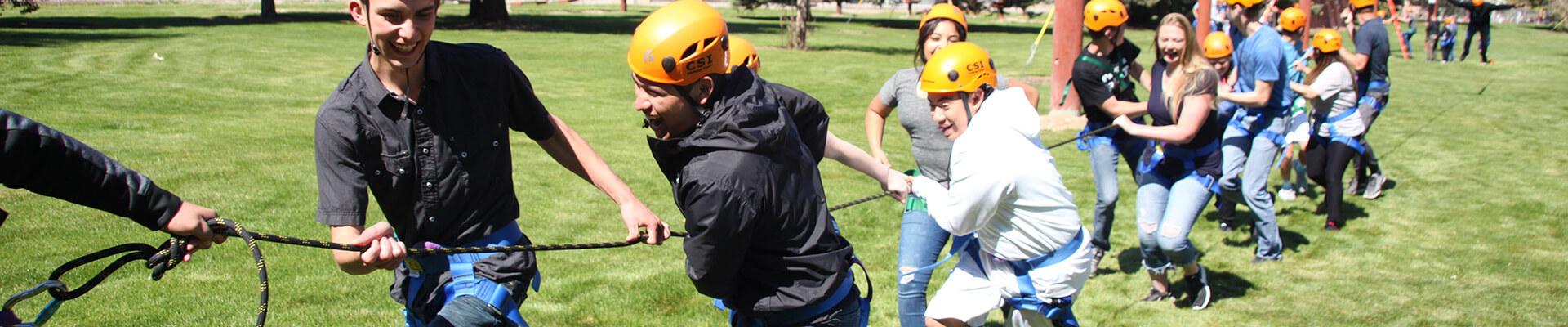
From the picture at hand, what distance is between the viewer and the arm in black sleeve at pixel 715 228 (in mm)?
3320

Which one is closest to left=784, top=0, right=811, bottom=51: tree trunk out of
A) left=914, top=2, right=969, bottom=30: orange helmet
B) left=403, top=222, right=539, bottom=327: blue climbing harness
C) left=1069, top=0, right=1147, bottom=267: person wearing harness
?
left=1069, top=0, right=1147, bottom=267: person wearing harness

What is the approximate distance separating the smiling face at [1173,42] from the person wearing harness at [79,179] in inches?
210

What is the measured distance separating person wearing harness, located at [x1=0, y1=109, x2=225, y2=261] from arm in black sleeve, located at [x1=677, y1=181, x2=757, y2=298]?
4.80ft

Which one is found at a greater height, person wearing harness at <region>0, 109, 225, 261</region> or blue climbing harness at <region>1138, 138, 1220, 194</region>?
person wearing harness at <region>0, 109, 225, 261</region>

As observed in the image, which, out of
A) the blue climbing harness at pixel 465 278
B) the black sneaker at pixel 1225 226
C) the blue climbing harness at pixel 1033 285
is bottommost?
the black sneaker at pixel 1225 226

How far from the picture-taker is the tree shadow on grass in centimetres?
2162

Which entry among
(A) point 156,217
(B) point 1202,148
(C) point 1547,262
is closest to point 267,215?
(A) point 156,217

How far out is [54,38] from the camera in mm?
23828

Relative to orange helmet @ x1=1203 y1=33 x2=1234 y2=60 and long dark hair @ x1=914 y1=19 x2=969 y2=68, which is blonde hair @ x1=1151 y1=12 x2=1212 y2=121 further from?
long dark hair @ x1=914 y1=19 x2=969 y2=68

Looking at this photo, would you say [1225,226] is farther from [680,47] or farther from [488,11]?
[488,11]

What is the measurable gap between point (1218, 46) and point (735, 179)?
5272 millimetres

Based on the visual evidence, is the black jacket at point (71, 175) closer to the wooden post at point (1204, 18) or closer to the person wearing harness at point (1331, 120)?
the person wearing harness at point (1331, 120)

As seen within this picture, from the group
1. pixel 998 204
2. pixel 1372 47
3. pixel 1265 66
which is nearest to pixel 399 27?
pixel 998 204

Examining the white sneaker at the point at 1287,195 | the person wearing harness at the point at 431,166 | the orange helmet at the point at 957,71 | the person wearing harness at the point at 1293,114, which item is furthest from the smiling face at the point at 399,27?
the white sneaker at the point at 1287,195
